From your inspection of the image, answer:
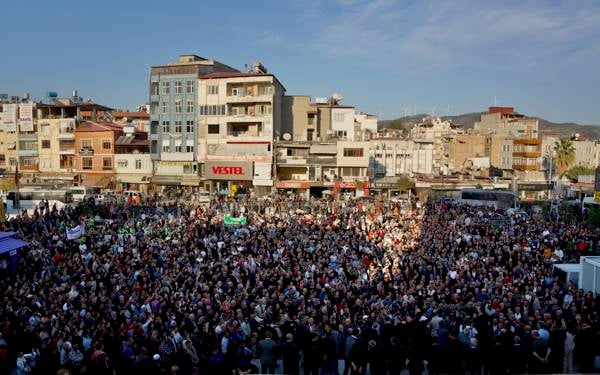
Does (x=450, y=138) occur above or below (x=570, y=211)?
above

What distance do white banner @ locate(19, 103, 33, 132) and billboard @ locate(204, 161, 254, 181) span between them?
23.8 meters

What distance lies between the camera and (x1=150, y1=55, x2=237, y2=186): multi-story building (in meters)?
48.8

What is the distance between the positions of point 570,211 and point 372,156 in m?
Answer: 27.3

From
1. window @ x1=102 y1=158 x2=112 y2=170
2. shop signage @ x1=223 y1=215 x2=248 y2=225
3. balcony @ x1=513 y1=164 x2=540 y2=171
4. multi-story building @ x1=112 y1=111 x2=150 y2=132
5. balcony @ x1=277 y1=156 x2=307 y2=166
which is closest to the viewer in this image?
shop signage @ x1=223 y1=215 x2=248 y2=225

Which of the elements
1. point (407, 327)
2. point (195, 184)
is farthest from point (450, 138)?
point (407, 327)

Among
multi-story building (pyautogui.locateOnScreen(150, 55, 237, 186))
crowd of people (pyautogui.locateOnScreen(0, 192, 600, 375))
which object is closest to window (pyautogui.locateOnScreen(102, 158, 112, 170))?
multi-story building (pyautogui.locateOnScreen(150, 55, 237, 186))

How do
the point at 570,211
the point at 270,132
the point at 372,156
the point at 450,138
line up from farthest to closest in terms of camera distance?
the point at 450,138, the point at 372,156, the point at 270,132, the point at 570,211

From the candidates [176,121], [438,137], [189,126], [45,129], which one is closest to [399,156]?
[438,137]

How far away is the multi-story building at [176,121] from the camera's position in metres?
48.8

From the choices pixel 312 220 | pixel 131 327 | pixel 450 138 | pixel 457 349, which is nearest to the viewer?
pixel 457 349

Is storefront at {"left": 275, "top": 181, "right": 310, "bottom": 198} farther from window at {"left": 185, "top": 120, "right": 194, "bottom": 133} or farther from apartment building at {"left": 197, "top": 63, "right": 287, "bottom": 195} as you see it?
window at {"left": 185, "top": 120, "right": 194, "bottom": 133}

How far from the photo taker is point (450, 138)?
7544 cm

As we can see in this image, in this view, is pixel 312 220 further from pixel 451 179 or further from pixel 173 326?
pixel 451 179

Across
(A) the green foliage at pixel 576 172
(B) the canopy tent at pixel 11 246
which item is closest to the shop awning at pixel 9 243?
(B) the canopy tent at pixel 11 246
